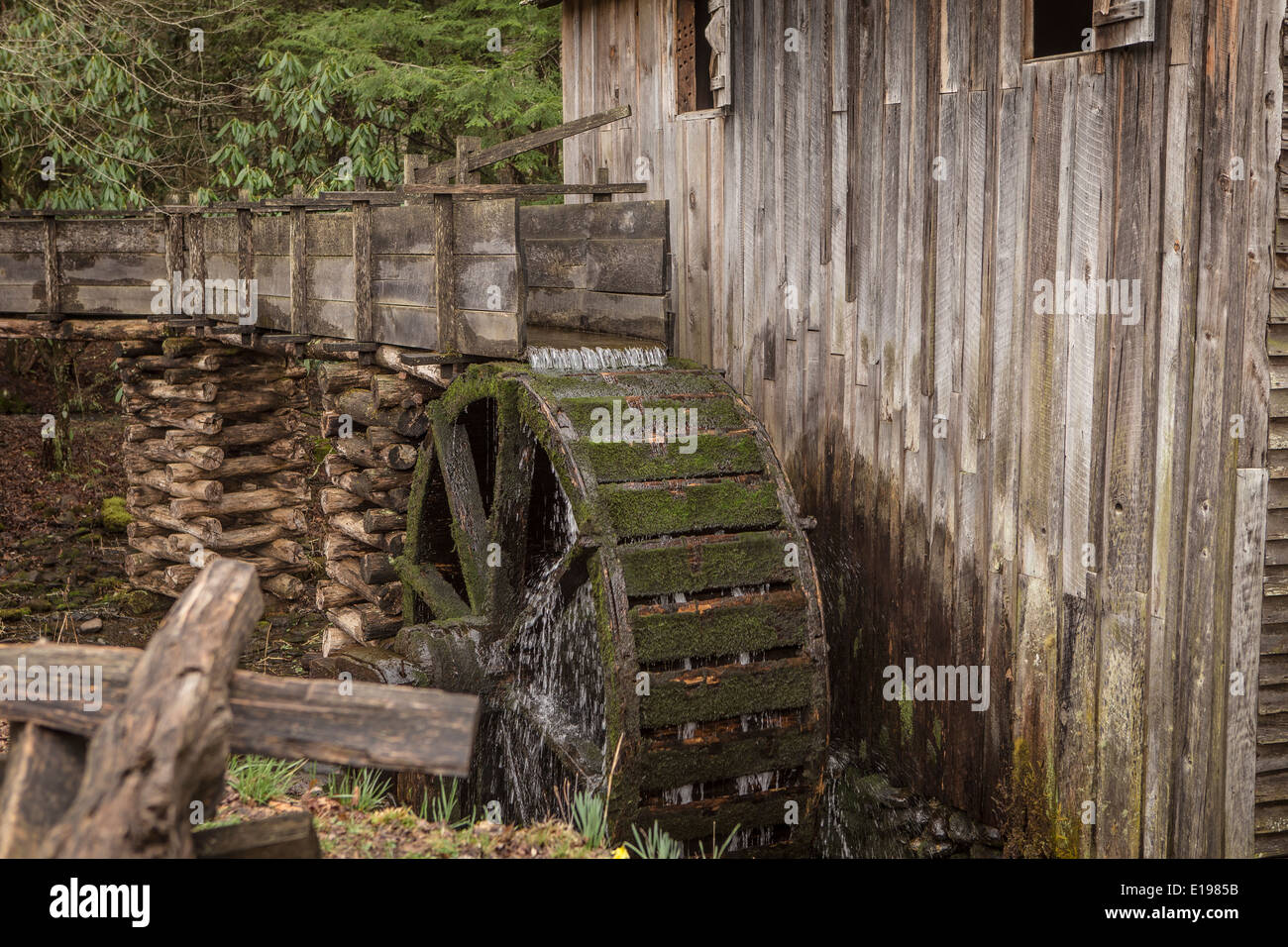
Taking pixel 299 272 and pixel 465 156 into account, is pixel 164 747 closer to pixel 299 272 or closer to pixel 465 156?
pixel 465 156

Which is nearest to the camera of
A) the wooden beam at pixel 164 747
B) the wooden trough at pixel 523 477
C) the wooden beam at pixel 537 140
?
the wooden beam at pixel 164 747

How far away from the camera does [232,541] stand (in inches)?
504

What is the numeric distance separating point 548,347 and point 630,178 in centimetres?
234

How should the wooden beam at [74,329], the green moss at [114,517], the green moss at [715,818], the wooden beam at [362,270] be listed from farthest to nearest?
the green moss at [114,517] < the wooden beam at [74,329] < the wooden beam at [362,270] < the green moss at [715,818]

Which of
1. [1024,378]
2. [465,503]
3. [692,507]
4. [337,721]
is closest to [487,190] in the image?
[465,503]

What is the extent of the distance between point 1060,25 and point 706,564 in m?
5.92

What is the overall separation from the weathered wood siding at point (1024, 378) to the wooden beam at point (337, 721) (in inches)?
121

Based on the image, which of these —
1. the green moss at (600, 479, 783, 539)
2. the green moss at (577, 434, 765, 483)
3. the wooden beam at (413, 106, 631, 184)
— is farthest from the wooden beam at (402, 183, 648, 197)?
the green moss at (600, 479, 783, 539)

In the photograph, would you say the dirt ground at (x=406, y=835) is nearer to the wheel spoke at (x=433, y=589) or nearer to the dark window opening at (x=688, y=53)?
the wheel spoke at (x=433, y=589)

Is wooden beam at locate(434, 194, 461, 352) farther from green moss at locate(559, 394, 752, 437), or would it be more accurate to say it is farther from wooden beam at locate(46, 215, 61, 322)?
wooden beam at locate(46, 215, 61, 322)

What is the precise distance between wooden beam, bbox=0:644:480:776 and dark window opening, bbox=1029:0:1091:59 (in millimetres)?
8170

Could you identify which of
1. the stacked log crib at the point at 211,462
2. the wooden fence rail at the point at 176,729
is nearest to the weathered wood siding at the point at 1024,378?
the wooden fence rail at the point at 176,729

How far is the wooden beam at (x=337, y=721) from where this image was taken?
327 centimetres

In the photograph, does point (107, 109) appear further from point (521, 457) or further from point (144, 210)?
point (521, 457)
